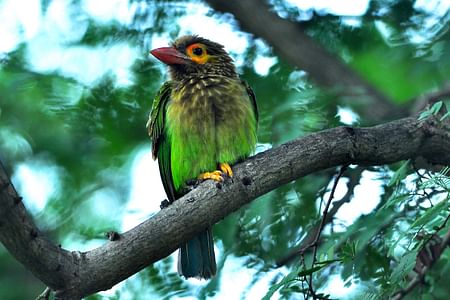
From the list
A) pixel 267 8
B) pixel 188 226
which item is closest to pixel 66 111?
pixel 267 8

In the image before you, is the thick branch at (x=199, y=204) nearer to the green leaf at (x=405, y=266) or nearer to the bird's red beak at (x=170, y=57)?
the green leaf at (x=405, y=266)

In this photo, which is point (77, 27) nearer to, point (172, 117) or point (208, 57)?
point (208, 57)

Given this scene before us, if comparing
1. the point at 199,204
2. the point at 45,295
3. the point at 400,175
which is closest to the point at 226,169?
the point at 199,204

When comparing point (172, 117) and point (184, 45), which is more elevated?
point (184, 45)

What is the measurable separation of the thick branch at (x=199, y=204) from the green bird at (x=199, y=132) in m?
0.42

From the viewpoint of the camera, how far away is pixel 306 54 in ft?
15.7

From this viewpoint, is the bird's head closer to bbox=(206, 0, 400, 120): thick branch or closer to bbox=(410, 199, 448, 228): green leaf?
bbox=(206, 0, 400, 120): thick branch

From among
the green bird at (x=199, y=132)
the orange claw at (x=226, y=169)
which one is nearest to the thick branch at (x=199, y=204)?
the orange claw at (x=226, y=169)

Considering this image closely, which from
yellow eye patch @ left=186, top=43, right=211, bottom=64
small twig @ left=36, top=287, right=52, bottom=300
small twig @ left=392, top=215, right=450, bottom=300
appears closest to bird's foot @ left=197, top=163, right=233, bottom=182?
small twig @ left=36, top=287, right=52, bottom=300

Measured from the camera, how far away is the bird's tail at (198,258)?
402cm

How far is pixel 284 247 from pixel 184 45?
121 centimetres

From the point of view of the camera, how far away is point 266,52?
518 cm

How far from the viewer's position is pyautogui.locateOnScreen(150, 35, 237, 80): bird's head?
4.52 m

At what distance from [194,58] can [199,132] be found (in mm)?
683
